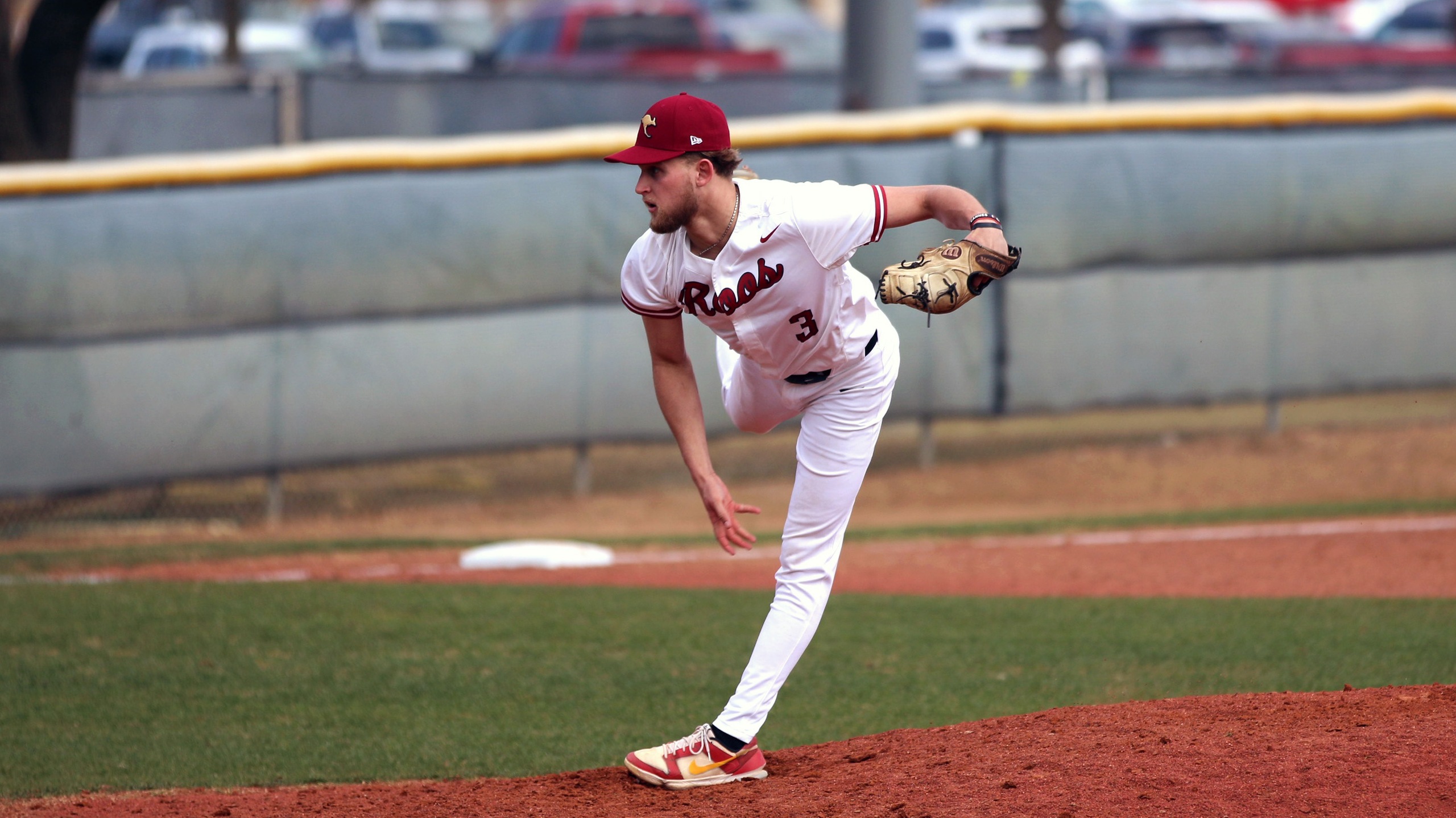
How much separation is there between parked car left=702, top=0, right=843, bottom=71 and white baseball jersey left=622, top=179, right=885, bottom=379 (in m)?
18.0

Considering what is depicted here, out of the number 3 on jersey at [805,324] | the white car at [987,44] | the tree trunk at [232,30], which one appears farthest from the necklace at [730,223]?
the white car at [987,44]

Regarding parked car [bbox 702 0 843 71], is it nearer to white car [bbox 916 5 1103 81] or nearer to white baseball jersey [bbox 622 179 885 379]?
white car [bbox 916 5 1103 81]

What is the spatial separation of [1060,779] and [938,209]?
5.06 feet

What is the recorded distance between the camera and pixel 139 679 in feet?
20.1

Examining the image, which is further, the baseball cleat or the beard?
the baseball cleat

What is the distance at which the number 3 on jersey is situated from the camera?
4.46 metres

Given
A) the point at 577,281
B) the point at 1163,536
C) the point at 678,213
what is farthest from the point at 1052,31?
the point at 678,213

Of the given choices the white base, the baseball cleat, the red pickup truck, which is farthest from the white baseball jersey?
the red pickup truck

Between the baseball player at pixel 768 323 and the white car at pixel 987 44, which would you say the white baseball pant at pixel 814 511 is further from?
the white car at pixel 987 44

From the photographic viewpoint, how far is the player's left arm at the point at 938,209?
403cm

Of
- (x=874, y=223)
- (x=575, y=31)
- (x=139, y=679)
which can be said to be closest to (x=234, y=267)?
(x=139, y=679)

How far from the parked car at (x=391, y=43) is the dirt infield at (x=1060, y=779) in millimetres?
21687

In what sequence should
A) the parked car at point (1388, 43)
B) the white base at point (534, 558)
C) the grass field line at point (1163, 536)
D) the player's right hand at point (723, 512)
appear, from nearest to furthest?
1. the player's right hand at point (723, 512)
2. the white base at point (534, 558)
3. the grass field line at point (1163, 536)
4. the parked car at point (1388, 43)

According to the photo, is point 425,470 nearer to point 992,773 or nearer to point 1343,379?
point 1343,379
